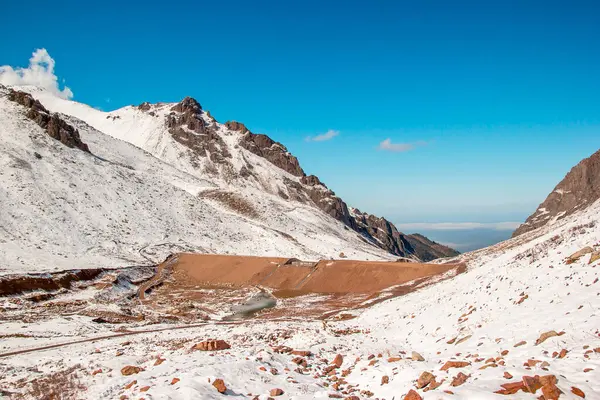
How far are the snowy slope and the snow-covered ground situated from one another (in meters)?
38.6

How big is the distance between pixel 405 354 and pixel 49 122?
112 meters

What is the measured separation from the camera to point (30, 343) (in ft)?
83.5

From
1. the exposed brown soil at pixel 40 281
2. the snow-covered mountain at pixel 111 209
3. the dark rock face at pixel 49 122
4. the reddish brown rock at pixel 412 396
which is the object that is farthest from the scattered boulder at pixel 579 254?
the dark rock face at pixel 49 122

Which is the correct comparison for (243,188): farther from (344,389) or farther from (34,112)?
(344,389)

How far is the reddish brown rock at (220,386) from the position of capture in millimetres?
12609

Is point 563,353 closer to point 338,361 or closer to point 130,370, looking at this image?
point 338,361

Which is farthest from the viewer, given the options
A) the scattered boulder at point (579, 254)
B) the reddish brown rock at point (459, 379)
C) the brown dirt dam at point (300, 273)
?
the brown dirt dam at point (300, 273)

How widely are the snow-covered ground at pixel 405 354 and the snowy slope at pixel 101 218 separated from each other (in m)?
38.6

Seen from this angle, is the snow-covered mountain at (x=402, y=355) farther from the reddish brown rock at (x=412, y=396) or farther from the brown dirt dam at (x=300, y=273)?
the brown dirt dam at (x=300, y=273)

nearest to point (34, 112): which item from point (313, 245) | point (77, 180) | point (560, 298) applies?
point (77, 180)

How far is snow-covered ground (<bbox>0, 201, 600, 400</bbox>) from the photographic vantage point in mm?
11977

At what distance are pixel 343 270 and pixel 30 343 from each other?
40.4m

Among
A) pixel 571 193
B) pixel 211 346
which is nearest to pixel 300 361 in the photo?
pixel 211 346

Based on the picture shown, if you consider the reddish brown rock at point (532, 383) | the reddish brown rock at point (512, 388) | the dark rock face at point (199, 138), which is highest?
the dark rock face at point (199, 138)
